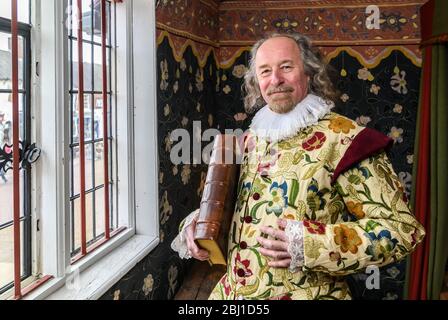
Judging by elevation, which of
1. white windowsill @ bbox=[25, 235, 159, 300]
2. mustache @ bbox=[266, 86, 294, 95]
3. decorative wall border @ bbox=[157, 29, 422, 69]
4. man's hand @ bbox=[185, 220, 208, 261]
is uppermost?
decorative wall border @ bbox=[157, 29, 422, 69]

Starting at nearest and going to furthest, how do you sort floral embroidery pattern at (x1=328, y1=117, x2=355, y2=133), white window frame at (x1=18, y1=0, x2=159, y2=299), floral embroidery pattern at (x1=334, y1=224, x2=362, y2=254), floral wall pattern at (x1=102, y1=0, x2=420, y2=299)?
1. floral embroidery pattern at (x1=334, y1=224, x2=362, y2=254)
2. floral embroidery pattern at (x1=328, y1=117, x2=355, y2=133)
3. white window frame at (x1=18, y1=0, x2=159, y2=299)
4. floral wall pattern at (x1=102, y1=0, x2=420, y2=299)

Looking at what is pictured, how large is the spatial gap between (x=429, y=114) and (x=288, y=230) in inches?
48.5

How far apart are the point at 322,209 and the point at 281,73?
312mm

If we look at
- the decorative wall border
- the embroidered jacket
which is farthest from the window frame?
the decorative wall border

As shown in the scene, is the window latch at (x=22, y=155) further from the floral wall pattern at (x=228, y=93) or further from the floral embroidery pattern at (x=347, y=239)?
the floral embroidery pattern at (x=347, y=239)

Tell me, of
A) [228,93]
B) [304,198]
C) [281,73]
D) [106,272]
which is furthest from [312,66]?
[228,93]

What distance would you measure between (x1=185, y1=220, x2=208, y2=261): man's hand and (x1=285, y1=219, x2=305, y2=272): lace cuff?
0.63 ft

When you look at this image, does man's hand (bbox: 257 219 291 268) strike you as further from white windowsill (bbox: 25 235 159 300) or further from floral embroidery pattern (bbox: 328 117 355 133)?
white windowsill (bbox: 25 235 159 300)

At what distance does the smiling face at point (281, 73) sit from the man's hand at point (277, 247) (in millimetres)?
281

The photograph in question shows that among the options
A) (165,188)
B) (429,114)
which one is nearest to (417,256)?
(429,114)

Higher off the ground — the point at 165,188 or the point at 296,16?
the point at 296,16

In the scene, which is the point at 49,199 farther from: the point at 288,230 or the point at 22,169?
the point at 288,230

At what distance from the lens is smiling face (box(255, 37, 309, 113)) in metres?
0.92

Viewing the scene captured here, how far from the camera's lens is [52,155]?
3.77ft
